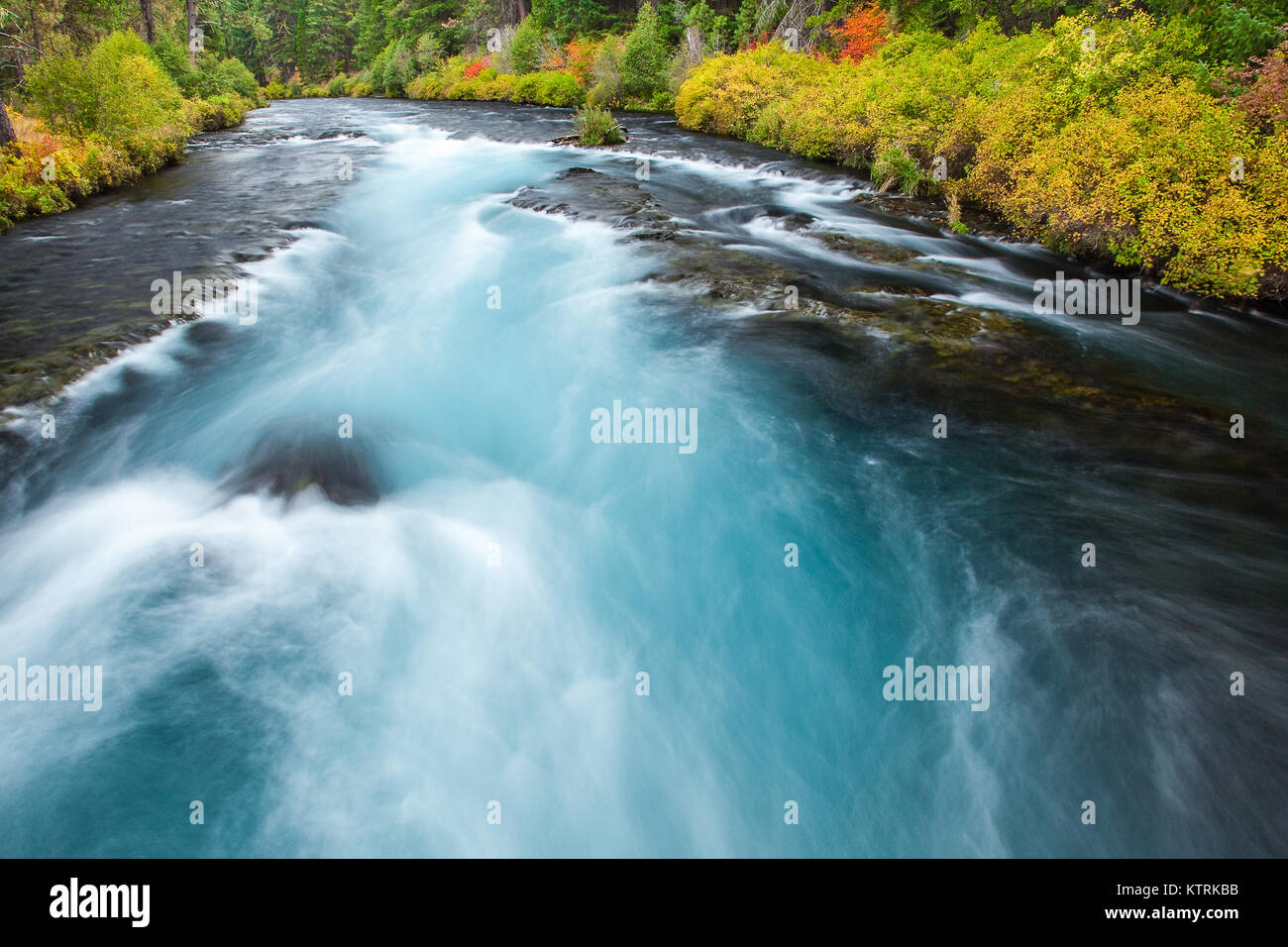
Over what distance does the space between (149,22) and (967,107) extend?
129 ft

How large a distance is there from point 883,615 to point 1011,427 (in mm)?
3149

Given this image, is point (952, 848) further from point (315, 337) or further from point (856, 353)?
point (315, 337)

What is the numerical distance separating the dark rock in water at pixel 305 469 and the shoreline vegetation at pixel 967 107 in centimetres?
1184

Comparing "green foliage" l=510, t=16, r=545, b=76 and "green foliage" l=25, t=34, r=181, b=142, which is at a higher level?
"green foliage" l=510, t=16, r=545, b=76

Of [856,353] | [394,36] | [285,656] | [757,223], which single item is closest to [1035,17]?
[757,223]

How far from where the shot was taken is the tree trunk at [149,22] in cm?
3098

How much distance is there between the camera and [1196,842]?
3443mm

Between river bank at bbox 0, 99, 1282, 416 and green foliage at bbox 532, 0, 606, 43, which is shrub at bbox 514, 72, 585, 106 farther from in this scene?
river bank at bbox 0, 99, 1282, 416

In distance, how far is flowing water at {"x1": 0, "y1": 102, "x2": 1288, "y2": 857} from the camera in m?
3.79

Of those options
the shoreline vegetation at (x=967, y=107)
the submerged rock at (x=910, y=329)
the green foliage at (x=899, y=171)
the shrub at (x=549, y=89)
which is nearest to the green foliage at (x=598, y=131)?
the shoreline vegetation at (x=967, y=107)

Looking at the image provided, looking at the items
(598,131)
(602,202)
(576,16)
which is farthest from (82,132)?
(576,16)

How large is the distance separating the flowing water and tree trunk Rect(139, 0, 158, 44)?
3335 centimetres

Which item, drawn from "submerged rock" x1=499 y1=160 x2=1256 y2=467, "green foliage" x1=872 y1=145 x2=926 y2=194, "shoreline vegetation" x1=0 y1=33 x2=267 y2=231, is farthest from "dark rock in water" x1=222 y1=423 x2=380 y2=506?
"green foliage" x1=872 y1=145 x2=926 y2=194

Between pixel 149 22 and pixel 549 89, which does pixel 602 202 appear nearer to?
pixel 549 89
